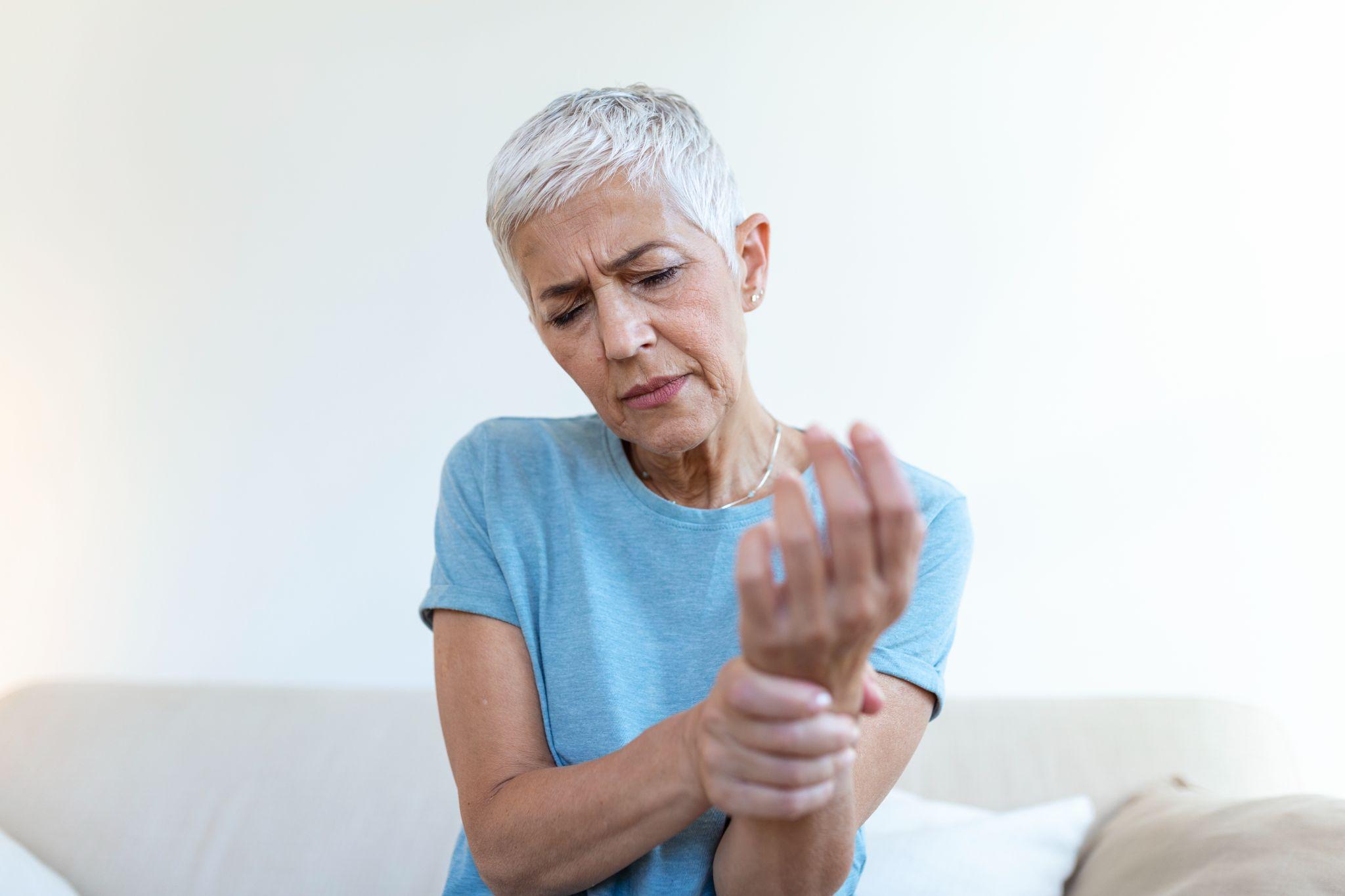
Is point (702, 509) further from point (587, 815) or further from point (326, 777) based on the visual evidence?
point (326, 777)

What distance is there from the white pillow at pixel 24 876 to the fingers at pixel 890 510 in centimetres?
164

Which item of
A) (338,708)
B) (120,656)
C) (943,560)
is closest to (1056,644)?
(943,560)

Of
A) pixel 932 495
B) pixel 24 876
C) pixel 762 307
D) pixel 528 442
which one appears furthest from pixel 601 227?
pixel 24 876

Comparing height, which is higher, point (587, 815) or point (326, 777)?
point (587, 815)

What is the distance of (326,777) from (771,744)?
140 centimetres

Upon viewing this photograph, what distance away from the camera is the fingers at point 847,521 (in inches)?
26.8

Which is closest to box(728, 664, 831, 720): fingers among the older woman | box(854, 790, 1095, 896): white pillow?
the older woman

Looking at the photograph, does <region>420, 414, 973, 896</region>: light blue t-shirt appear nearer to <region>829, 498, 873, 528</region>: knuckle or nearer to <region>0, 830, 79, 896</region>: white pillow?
<region>829, 498, 873, 528</region>: knuckle

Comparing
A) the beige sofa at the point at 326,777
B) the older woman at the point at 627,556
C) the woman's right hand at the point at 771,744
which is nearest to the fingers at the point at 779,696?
the woman's right hand at the point at 771,744

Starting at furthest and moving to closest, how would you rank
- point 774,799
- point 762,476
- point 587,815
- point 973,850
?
point 973,850 → point 762,476 → point 587,815 → point 774,799

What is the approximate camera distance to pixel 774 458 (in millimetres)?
1408

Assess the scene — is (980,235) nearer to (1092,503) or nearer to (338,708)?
(1092,503)

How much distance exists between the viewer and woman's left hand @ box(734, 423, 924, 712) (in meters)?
0.68

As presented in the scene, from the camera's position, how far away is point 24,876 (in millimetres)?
1690
